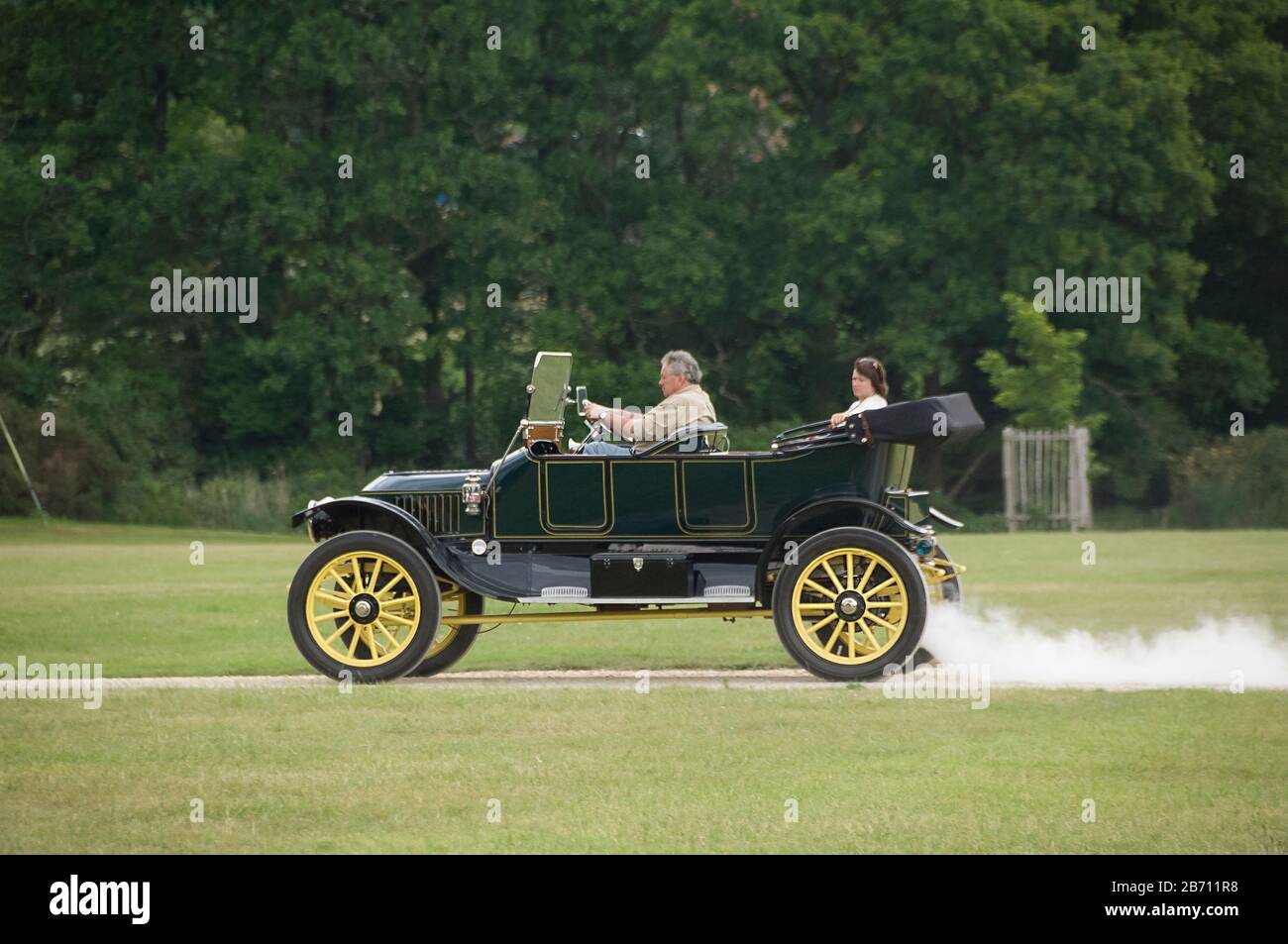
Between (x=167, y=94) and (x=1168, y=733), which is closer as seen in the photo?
(x=1168, y=733)

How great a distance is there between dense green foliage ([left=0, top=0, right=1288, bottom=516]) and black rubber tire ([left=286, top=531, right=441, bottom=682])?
89.8 ft

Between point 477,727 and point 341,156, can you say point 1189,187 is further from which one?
point 477,727

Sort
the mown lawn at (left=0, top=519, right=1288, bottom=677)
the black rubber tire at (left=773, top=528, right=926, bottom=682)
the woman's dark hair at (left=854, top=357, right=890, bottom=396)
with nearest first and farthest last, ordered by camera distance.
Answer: the black rubber tire at (left=773, top=528, right=926, bottom=682) → the woman's dark hair at (left=854, top=357, right=890, bottom=396) → the mown lawn at (left=0, top=519, right=1288, bottom=677)

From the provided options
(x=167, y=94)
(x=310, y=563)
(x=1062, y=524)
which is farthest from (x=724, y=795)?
(x=167, y=94)

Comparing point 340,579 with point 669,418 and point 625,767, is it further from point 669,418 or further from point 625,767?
point 625,767

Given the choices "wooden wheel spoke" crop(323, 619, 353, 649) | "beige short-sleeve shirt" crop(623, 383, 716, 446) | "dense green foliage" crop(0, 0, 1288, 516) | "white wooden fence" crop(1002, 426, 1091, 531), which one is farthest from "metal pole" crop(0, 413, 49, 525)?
"beige short-sleeve shirt" crop(623, 383, 716, 446)

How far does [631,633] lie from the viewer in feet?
54.4

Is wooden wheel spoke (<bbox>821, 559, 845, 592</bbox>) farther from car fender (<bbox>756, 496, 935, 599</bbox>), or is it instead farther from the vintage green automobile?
car fender (<bbox>756, 496, 935, 599</bbox>)

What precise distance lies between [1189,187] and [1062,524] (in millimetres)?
8601

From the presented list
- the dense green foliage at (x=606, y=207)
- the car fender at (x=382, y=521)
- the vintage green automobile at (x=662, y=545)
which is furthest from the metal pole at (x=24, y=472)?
the vintage green automobile at (x=662, y=545)

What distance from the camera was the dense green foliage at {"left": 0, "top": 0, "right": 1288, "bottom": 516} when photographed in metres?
40.5

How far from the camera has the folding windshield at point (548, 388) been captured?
1216cm

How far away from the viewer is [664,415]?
479 inches

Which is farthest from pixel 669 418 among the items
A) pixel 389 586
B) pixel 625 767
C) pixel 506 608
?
pixel 506 608
